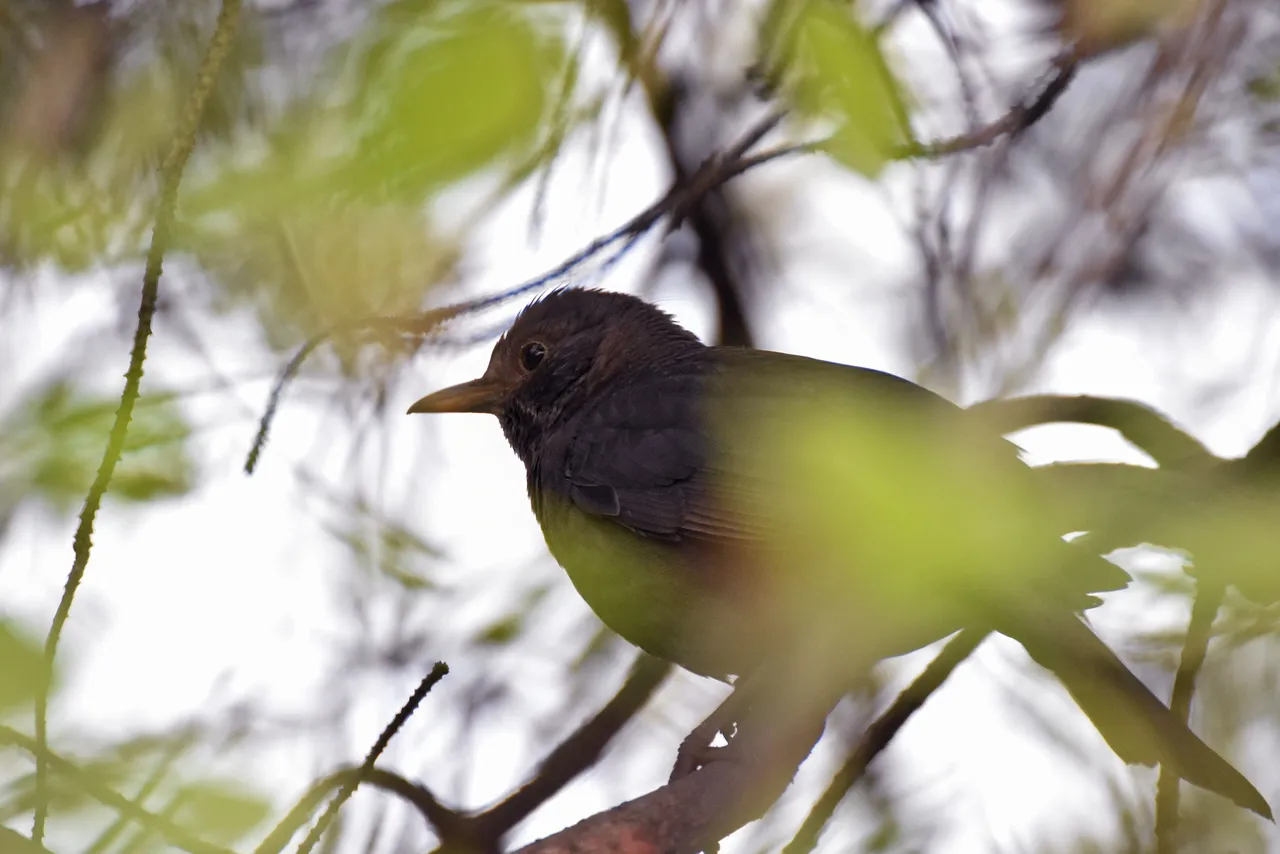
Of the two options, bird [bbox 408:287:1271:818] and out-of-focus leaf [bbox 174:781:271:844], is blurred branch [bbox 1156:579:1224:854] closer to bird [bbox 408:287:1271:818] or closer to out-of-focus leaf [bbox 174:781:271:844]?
bird [bbox 408:287:1271:818]

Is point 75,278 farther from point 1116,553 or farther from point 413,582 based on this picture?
point 1116,553

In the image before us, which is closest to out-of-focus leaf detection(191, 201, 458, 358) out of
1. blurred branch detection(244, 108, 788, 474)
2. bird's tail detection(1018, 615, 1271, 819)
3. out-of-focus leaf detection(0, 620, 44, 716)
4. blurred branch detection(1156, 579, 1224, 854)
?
blurred branch detection(244, 108, 788, 474)

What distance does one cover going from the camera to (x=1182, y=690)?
360 cm

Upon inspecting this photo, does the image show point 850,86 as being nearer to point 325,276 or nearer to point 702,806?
point 702,806

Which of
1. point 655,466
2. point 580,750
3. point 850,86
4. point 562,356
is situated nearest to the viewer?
point 850,86

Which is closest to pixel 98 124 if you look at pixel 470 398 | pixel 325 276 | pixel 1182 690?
pixel 325 276

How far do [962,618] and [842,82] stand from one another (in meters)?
1.41

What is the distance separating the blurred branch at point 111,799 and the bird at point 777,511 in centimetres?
125

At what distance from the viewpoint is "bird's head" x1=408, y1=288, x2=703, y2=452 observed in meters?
5.11

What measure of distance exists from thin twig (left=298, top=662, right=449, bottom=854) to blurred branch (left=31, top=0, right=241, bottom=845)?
1.46 ft

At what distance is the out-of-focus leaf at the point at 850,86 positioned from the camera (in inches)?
108

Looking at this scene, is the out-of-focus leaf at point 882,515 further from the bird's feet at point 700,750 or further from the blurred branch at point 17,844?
the blurred branch at point 17,844

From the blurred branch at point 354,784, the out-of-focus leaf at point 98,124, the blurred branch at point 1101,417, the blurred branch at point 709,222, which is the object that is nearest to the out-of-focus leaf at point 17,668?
the blurred branch at point 354,784

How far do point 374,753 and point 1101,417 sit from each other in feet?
8.39
